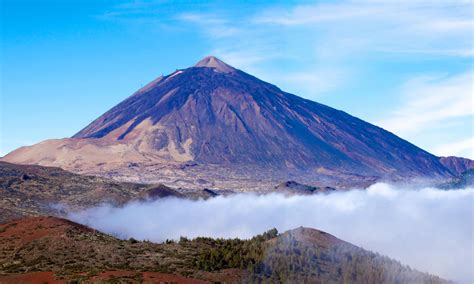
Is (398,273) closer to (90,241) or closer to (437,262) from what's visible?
(90,241)

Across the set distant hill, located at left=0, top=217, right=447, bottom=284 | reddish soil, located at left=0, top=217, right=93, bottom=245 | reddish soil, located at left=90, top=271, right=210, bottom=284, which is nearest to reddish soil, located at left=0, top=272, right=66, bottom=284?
distant hill, located at left=0, top=217, right=447, bottom=284

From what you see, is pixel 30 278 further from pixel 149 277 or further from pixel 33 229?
pixel 33 229

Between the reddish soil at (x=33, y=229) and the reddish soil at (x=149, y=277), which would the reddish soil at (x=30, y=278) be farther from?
the reddish soil at (x=33, y=229)

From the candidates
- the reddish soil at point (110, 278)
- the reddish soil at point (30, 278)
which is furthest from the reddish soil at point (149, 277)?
the reddish soil at point (30, 278)

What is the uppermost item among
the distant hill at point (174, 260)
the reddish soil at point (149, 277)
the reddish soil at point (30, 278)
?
the distant hill at point (174, 260)

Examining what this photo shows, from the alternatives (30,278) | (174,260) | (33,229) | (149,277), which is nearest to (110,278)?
(149,277)

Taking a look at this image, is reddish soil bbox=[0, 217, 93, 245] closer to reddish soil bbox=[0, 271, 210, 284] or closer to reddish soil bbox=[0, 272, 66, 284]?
reddish soil bbox=[0, 272, 66, 284]

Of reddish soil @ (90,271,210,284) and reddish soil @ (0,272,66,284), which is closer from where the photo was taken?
reddish soil @ (90,271,210,284)

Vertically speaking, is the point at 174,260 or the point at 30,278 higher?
the point at 174,260
